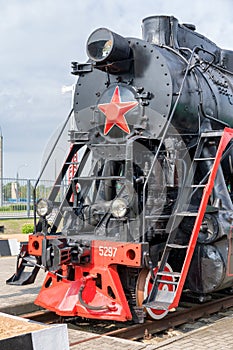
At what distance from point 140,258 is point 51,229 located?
71.3 inches

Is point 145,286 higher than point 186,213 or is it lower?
lower

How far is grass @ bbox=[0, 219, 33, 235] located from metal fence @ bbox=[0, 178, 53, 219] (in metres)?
0.38

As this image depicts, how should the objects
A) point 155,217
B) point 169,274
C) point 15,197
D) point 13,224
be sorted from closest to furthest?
point 169,274
point 155,217
point 13,224
point 15,197

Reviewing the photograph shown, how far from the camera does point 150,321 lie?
6.53 metres

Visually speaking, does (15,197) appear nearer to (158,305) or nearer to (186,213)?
(186,213)

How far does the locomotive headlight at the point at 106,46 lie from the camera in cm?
658

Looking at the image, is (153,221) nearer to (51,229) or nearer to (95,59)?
(51,229)

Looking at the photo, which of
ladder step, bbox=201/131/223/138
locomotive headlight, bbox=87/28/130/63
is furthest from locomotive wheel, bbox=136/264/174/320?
locomotive headlight, bbox=87/28/130/63

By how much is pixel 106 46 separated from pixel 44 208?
2335 millimetres

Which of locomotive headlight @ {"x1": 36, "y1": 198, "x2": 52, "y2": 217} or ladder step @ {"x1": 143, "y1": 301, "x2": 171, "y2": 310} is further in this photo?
locomotive headlight @ {"x1": 36, "y1": 198, "x2": 52, "y2": 217}

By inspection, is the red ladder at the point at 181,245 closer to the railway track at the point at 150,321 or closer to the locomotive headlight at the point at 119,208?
the railway track at the point at 150,321

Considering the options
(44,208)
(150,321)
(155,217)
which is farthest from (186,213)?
(44,208)

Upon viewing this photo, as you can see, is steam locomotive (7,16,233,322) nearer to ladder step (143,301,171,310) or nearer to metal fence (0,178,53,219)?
ladder step (143,301,171,310)

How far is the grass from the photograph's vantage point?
17859 mm
